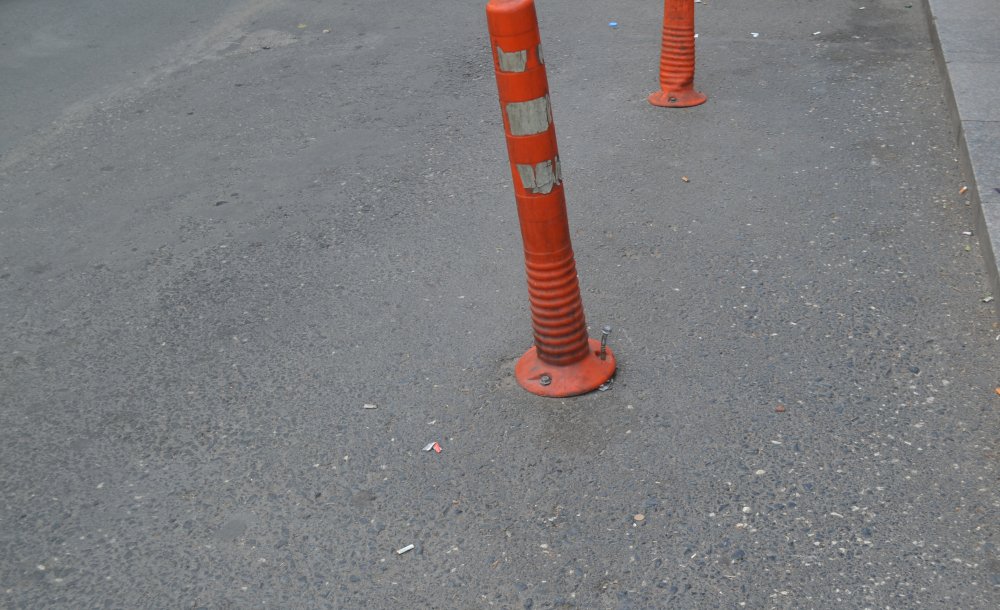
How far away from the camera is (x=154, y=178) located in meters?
6.36

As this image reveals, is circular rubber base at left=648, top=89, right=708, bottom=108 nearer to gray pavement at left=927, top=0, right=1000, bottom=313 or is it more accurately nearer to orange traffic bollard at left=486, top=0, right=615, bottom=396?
gray pavement at left=927, top=0, right=1000, bottom=313

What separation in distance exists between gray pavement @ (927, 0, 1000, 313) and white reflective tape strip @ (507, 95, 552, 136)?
7.80 ft

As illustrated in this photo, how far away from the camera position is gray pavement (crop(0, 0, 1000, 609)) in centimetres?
314

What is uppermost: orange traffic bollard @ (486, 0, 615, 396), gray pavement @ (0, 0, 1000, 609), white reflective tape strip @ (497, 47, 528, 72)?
white reflective tape strip @ (497, 47, 528, 72)

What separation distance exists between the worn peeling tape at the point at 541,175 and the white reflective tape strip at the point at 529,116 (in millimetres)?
133

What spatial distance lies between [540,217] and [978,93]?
13.9 ft

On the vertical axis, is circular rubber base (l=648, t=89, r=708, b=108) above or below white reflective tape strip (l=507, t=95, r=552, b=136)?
below

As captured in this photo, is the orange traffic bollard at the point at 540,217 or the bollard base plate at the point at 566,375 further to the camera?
the bollard base plate at the point at 566,375

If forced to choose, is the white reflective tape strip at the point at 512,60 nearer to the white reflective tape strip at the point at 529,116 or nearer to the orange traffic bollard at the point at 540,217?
the orange traffic bollard at the point at 540,217

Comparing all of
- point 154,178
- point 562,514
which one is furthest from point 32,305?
point 562,514

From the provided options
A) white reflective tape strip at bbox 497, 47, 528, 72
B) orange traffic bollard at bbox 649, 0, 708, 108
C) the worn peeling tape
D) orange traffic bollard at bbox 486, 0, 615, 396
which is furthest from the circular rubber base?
white reflective tape strip at bbox 497, 47, 528, 72

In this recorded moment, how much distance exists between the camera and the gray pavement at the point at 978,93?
477 centimetres

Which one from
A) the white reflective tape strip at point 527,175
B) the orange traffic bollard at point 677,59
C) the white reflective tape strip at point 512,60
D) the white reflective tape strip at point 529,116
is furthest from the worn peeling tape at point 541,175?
the orange traffic bollard at point 677,59

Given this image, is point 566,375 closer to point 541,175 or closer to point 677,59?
point 541,175
